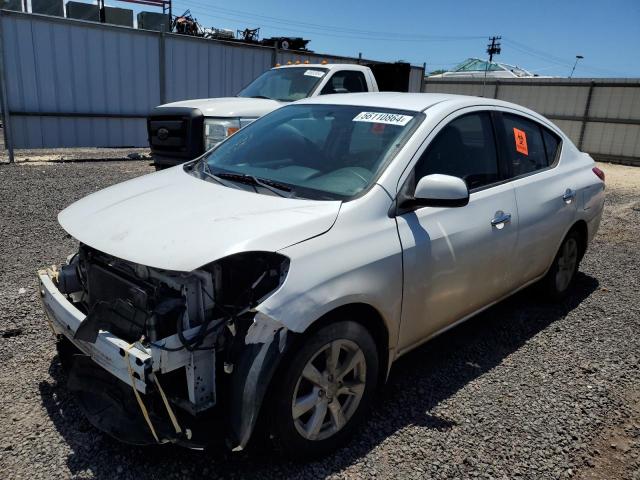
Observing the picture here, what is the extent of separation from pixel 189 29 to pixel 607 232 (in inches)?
872

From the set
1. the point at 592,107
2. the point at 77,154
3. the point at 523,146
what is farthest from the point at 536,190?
the point at 592,107

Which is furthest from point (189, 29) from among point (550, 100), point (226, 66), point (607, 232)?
point (607, 232)

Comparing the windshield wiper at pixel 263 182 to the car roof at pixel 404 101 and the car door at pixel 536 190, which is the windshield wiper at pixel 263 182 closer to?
the car roof at pixel 404 101

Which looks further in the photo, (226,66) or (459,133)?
(226,66)

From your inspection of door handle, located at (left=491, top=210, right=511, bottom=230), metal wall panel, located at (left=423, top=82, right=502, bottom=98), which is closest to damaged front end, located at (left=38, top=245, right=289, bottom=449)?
door handle, located at (left=491, top=210, right=511, bottom=230)

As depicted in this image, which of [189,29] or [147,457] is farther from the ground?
[189,29]

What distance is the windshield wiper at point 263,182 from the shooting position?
9.69 feet

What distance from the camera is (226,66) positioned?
13875 mm

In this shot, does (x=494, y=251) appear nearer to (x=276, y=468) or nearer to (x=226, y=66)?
(x=276, y=468)

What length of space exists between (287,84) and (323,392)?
6.70 meters

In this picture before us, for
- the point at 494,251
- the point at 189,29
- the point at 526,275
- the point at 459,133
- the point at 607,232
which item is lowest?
the point at 607,232

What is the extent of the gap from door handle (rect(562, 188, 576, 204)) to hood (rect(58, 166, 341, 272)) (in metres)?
2.48

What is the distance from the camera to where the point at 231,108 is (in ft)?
24.5

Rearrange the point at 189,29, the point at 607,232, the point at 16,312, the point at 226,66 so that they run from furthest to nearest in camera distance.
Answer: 1. the point at 189,29
2. the point at 226,66
3. the point at 607,232
4. the point at 16,312
